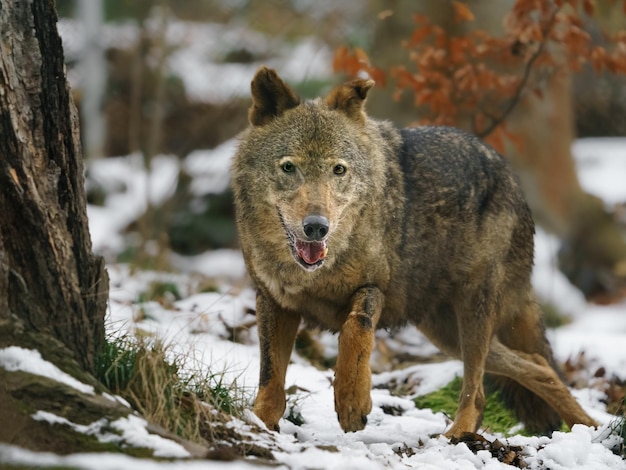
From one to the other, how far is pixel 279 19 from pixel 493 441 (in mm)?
14164

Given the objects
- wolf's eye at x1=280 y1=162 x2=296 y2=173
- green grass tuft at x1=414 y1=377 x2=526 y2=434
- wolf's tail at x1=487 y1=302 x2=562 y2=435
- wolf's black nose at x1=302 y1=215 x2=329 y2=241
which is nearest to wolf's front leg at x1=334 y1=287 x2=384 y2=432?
wolf's black nose at x1=302 y1=215 x2=329 y2=241

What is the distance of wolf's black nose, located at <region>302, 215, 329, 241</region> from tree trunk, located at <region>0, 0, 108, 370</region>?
1315 mm

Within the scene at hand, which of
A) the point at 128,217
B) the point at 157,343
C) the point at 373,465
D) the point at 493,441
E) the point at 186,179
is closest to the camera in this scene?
the point at 373,465

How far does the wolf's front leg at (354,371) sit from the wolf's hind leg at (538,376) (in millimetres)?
1617

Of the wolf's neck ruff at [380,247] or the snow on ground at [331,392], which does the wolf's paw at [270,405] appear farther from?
the snow on ground at [331,392]

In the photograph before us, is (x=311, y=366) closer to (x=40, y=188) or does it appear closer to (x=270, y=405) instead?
(x=270, y=405)

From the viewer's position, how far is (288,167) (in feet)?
17.6

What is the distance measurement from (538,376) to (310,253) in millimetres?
2274

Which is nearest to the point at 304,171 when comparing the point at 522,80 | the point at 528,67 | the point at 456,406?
the point at 456,406

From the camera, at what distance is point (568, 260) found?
14.6 metres

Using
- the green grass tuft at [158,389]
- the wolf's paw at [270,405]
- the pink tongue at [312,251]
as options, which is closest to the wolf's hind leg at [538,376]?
the wolf's paw at [270,405]

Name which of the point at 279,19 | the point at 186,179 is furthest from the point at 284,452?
the point at 279,19

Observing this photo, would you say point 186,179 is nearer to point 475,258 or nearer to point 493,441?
point 475,258

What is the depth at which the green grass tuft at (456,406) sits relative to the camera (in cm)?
670
